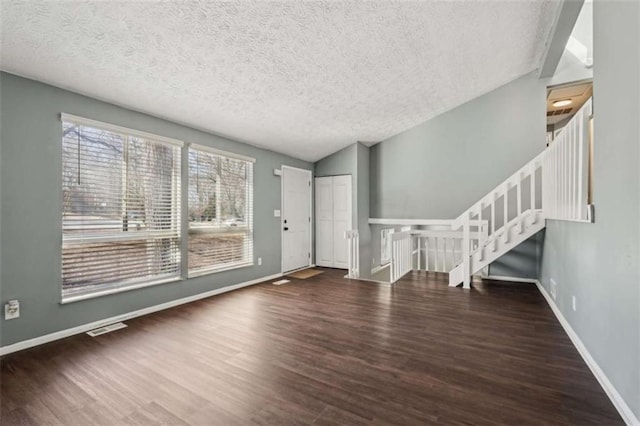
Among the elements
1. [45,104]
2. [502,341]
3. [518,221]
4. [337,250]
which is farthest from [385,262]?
[45,104]

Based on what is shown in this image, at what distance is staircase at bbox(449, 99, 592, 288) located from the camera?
94.3 inches

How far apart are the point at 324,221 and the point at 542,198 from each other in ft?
12.8

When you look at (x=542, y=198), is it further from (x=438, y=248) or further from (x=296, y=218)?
(x=296, y=218)

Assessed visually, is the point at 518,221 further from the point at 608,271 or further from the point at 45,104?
the point at 45,104

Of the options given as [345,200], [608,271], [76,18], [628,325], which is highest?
[76,18]

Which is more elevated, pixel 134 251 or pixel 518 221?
pixel 518 221

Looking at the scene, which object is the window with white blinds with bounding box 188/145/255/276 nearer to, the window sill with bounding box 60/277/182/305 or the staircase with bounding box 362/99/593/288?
the window sill with bounding box 60/277/182/305

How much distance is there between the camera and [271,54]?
278 centimetres

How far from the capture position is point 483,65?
4.20m

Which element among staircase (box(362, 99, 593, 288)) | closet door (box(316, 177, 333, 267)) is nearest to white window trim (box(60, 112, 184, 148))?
closet door (box(316, 177, 333, 267))

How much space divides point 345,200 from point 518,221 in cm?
308

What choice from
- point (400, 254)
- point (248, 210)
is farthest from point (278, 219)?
point (400, 254)

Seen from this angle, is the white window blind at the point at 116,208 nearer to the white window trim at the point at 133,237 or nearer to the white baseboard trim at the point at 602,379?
the white window trim at the point at 133,237

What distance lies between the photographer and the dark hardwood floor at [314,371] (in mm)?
1676
